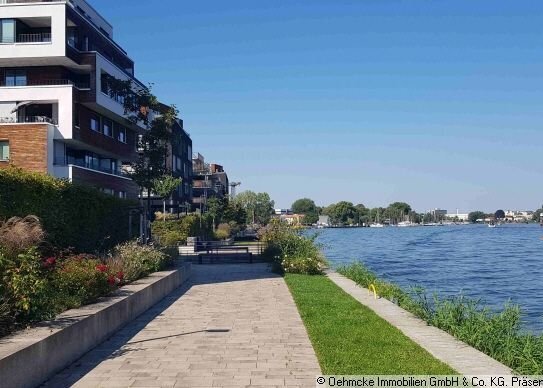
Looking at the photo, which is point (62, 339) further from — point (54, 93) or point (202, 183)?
point (202, 183)

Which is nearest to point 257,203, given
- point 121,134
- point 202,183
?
point 202,183

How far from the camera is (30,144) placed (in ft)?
110

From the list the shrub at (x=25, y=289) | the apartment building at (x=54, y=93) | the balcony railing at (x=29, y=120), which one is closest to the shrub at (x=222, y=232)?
the apartment building at (x=54, y=93)

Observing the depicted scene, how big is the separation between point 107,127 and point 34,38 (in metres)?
7.74

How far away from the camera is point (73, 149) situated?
1526 inches

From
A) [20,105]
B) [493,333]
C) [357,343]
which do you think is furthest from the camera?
[20,105]

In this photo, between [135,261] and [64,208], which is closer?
[64,208]

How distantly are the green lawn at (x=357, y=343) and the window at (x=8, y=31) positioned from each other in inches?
1173

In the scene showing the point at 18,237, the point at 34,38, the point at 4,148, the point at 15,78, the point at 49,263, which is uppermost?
the point at 34,38

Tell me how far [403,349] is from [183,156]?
236 feet

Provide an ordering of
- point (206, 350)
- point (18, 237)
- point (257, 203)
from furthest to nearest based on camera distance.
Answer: point (257, 203), point (18, 237), point (206, 350)

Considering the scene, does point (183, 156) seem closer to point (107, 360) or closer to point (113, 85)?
point (113, 85)

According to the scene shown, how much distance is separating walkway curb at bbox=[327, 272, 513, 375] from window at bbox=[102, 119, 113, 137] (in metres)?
30.9

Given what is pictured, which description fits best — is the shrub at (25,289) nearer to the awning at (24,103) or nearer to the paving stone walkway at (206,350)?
the paving stone walkway at (206,350)
